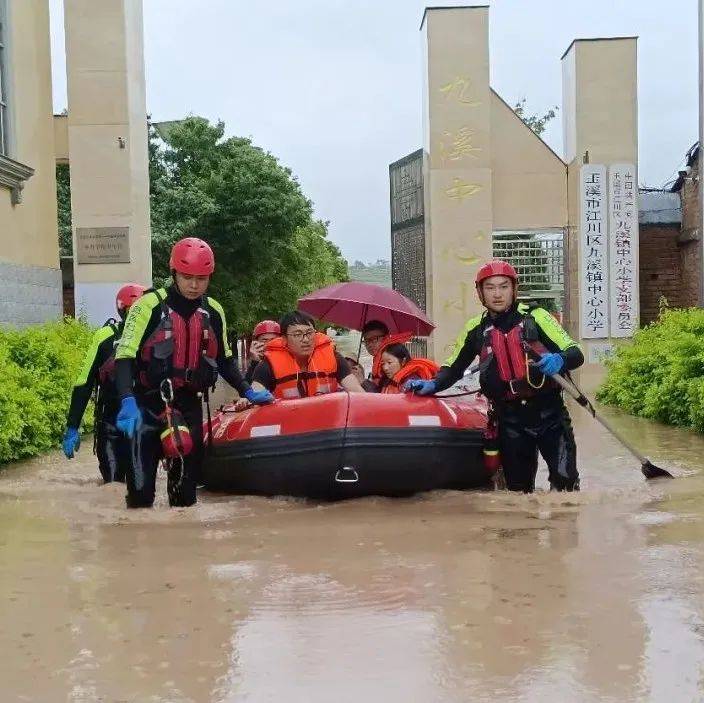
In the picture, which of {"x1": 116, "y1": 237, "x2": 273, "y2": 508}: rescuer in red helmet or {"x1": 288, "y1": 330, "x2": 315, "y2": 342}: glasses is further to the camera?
{"x1": 288, "y1": 330, "x2": 315, "y2": 342}: glasses

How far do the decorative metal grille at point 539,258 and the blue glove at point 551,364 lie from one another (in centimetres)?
959

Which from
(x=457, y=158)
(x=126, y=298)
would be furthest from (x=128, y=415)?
(x=457, y=158)

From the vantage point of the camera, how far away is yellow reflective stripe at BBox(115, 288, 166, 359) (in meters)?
5.63

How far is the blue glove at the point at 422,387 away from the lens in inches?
255

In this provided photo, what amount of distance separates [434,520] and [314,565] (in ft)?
3.94

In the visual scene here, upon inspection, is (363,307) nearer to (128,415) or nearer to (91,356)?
(91,356)

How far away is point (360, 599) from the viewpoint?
4109 millimetres

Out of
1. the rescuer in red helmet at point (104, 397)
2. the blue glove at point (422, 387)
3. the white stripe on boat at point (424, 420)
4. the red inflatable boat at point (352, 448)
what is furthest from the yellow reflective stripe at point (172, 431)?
the blue glove at point (422, 387)

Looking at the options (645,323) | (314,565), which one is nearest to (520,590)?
(314,565)

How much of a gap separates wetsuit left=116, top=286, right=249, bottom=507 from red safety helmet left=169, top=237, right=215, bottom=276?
0.18 metres

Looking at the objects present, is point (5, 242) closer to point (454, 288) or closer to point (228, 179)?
point (454, 288)

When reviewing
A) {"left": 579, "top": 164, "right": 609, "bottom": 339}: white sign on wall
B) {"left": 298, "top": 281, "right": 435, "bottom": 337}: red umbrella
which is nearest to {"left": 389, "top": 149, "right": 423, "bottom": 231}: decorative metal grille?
{"left": 579, "top": 164, "right": 609, "bottom": 339}: white sign on wall

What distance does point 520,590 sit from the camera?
13.7ft

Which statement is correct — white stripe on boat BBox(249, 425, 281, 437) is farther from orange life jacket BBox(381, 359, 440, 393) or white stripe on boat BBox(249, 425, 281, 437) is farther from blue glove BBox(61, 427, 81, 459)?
orange life jacket BBox(381, 359, 440, 393)
